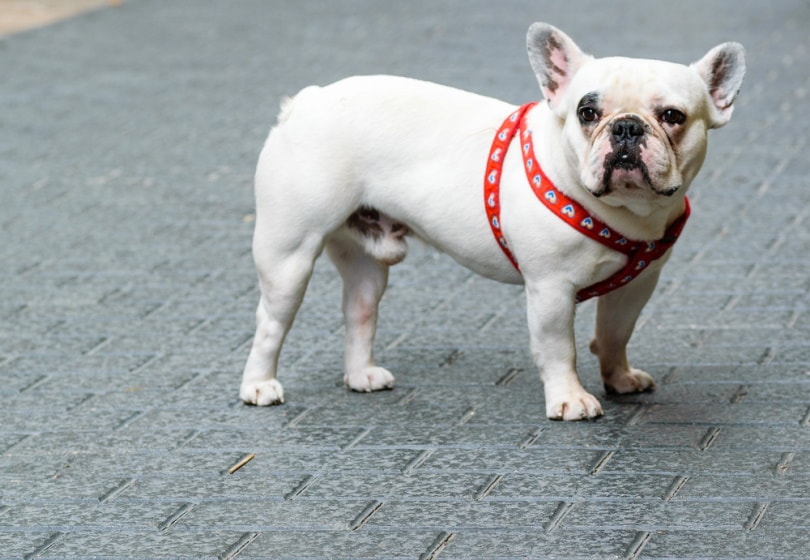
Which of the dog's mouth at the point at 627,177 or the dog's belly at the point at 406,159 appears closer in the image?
the dog's mouth at the point at 627,177

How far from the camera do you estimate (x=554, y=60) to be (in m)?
4.96

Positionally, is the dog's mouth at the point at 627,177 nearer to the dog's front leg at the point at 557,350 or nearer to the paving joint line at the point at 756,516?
the dog's front leg at the point at 557,350

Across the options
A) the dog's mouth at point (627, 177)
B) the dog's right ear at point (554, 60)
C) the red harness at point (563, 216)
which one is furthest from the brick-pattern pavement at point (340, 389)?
the dog's right ear at point (554, 60)

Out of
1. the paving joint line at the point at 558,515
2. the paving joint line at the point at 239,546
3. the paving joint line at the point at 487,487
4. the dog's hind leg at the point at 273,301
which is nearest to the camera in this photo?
the paving joint line at the point at 239,546

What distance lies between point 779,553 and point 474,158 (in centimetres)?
180

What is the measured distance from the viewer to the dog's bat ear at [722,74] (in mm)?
4773

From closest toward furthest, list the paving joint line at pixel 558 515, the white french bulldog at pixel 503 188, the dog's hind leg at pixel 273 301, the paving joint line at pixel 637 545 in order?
the paving joint line at pixel 637 545, the paving joint line at pixel 558 515, the white french bulldog at pixel 503 188, the dog's hind leg at pixel 273 301

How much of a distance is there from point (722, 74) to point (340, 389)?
1894 millimetres

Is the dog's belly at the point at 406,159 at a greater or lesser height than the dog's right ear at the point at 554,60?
lesser

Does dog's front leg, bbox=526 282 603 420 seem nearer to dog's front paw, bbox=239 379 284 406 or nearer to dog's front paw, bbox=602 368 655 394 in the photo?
dog's front paw, bbox=602 368 655 394

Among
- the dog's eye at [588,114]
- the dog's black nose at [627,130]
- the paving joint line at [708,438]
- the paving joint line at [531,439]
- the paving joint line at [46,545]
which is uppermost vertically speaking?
the dog's eye at [588,114]

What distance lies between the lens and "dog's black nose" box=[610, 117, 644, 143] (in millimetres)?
4578

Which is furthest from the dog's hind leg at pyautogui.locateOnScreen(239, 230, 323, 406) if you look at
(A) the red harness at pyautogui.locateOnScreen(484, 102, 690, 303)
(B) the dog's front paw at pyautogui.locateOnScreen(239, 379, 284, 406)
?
(A) the red harness at pyautogui.locateOnScreen(484, 102, 690, 303)

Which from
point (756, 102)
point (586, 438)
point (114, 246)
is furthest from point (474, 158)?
point (756, 102)
